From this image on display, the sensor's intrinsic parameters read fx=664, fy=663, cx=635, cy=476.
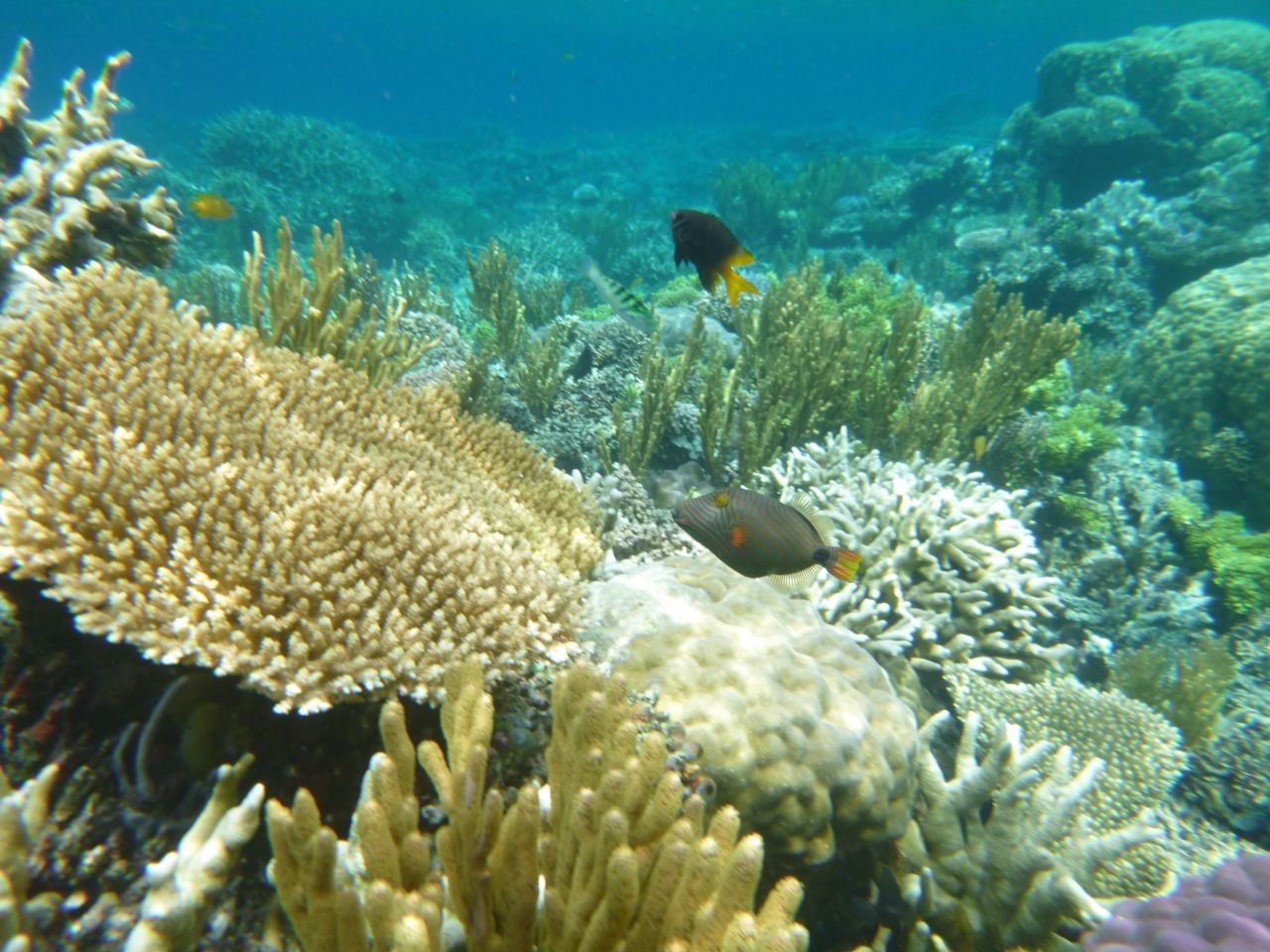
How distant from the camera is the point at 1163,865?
3584mm

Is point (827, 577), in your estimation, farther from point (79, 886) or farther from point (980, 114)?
point (980, 114)

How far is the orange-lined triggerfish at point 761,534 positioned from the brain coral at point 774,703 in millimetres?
436

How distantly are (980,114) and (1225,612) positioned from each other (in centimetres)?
5242

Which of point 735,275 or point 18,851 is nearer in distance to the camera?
point 18,851

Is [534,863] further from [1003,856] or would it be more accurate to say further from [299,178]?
[299,178]

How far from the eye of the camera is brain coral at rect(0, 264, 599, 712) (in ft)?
6.72

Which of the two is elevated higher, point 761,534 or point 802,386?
point 802,386

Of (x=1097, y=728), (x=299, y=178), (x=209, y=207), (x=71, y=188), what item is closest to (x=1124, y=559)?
(x=1097, y=728)

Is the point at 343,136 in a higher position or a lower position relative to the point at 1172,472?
higher

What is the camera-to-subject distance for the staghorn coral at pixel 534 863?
1.44 metres

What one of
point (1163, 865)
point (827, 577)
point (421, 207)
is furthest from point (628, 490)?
point (421, 207)

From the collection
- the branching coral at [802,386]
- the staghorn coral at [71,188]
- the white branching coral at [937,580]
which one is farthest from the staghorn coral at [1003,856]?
the staghorn coral at [71,188]

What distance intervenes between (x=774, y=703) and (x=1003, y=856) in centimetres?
106

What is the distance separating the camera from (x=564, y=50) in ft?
424
